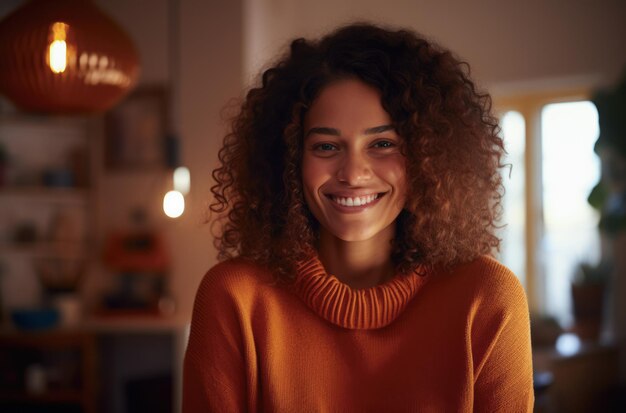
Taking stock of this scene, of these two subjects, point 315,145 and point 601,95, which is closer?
point 315,145

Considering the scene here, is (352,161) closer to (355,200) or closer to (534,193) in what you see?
(355,200)

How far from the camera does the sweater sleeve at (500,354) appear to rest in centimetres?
137

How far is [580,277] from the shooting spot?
4445mm

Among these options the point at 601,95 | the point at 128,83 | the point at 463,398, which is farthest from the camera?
the point at 601,95

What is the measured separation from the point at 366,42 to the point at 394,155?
0.77 ft

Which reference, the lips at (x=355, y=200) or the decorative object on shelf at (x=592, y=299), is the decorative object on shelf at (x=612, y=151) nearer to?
the decorative object on shelf at (x=592, y=299)

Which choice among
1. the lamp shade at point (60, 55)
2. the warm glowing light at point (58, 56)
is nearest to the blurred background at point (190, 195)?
the lamp shade at point (60, 55)

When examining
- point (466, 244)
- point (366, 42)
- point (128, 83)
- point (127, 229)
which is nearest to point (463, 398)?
point (466, 244)

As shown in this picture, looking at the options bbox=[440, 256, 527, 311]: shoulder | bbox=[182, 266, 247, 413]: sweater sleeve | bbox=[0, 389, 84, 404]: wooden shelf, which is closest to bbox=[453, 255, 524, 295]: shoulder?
bbox=[440, 256, 527, 311]: shoulder

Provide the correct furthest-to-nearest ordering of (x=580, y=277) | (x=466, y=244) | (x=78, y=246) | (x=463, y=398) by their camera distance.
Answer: (x=78, y=246)
(x=580, y=277)
(x=466, y=244)
(x=463, y=398)

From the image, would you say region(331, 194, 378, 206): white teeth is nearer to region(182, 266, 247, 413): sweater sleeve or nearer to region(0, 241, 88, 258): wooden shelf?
region(182, 266, 247, 413): sweater sleeve

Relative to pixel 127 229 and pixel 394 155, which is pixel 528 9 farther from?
pixel 394 155

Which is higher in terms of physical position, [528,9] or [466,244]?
[528,9]

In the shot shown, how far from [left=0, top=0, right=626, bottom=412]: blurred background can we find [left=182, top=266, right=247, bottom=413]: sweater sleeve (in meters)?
2.49
